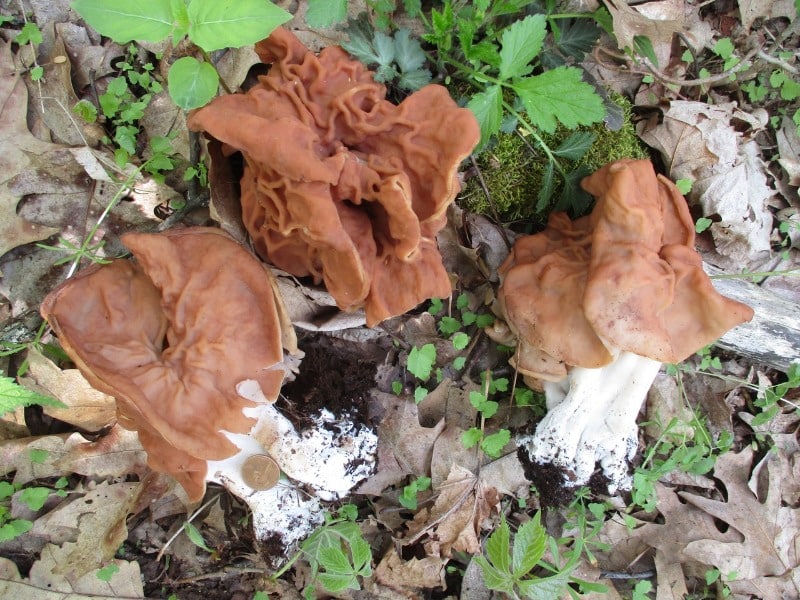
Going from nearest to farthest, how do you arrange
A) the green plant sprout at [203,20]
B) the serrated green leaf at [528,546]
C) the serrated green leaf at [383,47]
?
the green plant sprout at [203,20]
the serrated green leaf at [528,546]
the serrated green leaf at [383,47]

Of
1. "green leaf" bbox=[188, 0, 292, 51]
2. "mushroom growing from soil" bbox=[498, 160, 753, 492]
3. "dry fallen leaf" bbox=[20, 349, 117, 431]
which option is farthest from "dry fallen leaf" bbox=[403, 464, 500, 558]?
"green leaf" bbox=[188, 0, 292, 51]

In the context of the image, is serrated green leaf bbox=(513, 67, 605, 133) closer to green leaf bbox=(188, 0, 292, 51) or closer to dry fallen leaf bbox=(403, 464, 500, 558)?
green leaf bbox=(188, 0, 292, 51)

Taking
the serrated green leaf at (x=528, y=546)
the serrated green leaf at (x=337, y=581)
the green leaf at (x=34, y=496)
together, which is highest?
the serrated green leaf at (x=528, y=546)

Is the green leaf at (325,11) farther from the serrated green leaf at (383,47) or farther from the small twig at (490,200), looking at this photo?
the small twig at (490,200)

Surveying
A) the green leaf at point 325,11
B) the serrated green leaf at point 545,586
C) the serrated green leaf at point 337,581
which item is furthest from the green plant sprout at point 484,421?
the green leaf at point 325,11

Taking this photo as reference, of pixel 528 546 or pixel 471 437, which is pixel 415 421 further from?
pixel 528 546

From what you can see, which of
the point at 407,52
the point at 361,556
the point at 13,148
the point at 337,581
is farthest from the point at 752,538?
the point at 13,148
